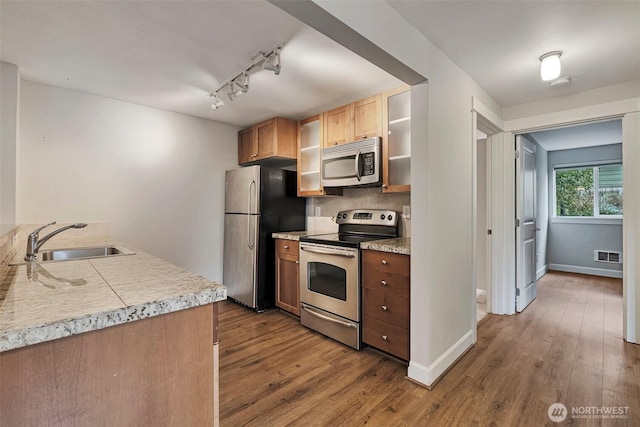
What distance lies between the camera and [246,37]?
1917 millimetres

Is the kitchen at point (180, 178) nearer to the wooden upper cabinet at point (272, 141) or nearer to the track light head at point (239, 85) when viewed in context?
the track light head at point (239, 85)

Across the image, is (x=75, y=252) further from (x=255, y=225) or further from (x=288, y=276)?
(x=288, y=276)

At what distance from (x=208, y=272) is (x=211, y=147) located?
1623 mm

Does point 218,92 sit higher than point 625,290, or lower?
higher

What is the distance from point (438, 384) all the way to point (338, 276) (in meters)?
1.08

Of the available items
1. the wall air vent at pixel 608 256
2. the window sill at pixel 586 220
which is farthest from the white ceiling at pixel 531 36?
the wall air vent at pixel 608 256

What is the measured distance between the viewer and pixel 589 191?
5.27 m

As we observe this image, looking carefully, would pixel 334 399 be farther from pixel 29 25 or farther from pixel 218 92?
pixel 29 25

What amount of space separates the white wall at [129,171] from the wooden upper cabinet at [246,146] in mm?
88

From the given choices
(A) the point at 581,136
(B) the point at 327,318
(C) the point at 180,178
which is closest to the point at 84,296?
(B) the point at 327,318

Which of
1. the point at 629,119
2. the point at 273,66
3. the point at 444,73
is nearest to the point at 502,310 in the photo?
the point at 629,119

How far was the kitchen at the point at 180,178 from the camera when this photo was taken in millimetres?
1979

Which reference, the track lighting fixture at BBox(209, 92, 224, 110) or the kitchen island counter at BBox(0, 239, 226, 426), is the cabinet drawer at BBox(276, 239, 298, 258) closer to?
the track lighting fixture at BBox(209, 92, 224, 110)

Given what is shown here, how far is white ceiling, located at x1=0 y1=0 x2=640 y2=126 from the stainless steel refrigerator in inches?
39.1
